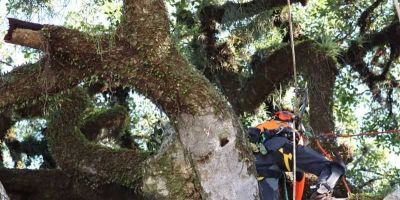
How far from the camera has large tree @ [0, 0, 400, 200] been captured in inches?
201

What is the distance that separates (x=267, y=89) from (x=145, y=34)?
3964 millimetres

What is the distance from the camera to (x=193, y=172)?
18.2 feet

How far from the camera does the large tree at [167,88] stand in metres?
5.12

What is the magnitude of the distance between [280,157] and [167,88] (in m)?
1.19

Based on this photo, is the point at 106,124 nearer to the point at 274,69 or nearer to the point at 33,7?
the point at 274,69

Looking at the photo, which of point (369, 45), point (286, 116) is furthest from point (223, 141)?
point (369, 45)

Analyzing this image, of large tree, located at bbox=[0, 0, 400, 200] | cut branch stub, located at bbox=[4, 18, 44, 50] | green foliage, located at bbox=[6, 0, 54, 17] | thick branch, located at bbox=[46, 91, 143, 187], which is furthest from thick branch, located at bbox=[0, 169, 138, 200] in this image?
cut branch stub, located at bbox=[4, 18, 44, 50]

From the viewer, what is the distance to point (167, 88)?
5.14 meters

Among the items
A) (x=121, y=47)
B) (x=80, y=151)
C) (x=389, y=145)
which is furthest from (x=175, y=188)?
(x=389, y=145)

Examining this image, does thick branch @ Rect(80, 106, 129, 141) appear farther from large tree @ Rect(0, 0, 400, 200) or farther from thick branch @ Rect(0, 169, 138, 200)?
thick branch @ Rect(0, 169, 138, 200)

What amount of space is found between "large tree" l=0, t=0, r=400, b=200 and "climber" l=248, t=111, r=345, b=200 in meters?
0.32

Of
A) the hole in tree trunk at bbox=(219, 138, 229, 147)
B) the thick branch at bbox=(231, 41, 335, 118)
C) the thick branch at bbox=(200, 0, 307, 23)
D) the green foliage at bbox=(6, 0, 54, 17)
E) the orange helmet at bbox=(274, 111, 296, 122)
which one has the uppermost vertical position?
the thick branch at bbox=(200, 0, 307, 23)

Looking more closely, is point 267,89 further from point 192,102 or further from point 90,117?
point 192,102

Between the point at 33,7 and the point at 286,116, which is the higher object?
the point at 33,7
